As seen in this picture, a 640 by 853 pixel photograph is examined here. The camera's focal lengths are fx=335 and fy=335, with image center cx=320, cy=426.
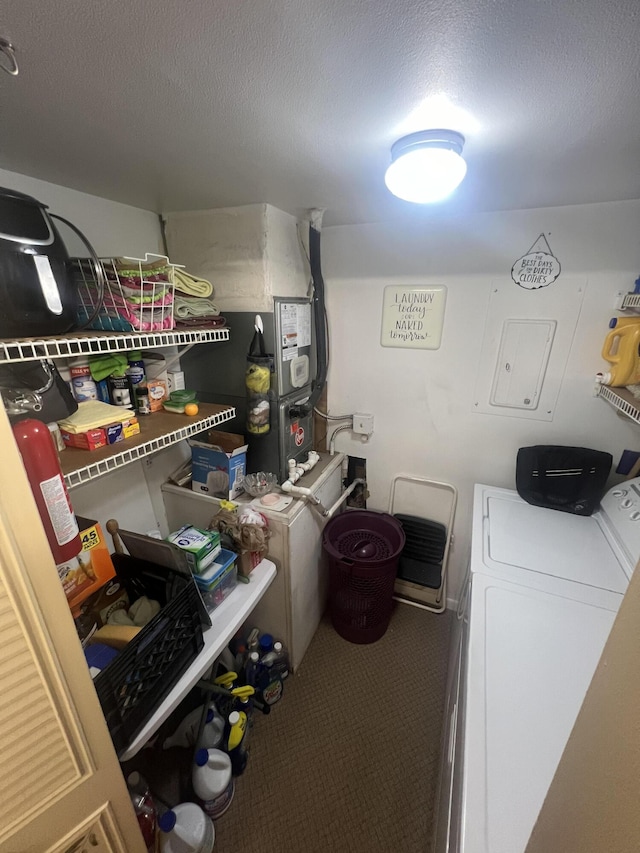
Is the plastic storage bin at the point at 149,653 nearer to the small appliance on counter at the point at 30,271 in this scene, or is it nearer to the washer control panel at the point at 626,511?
the small appliance on counter at the point at 30,271

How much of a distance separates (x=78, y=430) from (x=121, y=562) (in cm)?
48

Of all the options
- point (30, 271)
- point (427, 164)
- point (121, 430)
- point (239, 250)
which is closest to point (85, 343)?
point (30, 271)

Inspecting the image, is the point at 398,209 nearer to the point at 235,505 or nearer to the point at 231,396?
the point at 231,396

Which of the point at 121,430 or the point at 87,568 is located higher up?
the point at 121,430

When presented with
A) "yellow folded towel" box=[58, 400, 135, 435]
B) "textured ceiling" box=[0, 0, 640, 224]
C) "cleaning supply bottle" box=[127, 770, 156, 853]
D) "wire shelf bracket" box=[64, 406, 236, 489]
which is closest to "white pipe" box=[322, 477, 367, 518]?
"wire shelf bracket" box=[64, 406, 236, 489]

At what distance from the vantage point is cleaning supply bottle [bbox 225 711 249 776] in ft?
4.11

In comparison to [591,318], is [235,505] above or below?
below

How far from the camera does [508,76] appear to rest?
0.56 meters

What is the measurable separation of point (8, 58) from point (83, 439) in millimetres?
761

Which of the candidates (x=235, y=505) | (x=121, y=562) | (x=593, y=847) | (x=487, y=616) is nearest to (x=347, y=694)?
(x=487, y=616)

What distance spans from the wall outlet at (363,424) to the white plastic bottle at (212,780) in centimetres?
148

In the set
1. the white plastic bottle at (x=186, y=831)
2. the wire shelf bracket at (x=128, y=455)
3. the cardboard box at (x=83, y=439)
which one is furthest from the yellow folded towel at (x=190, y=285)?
the white plastic bottle at (x=186, y=831)

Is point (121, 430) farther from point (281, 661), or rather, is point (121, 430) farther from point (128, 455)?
point (281, 661)

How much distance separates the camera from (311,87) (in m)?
0.60
